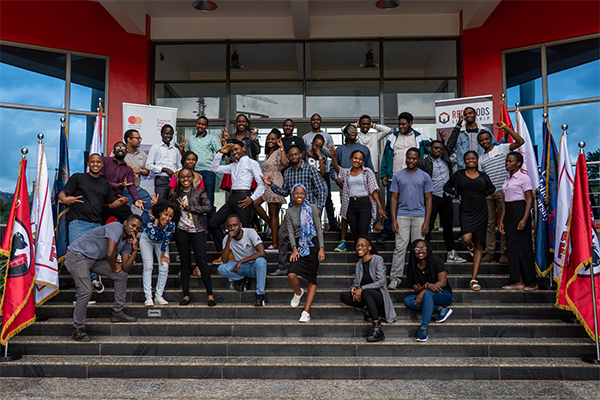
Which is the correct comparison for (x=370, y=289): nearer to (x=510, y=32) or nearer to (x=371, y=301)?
(x=371, y=301)

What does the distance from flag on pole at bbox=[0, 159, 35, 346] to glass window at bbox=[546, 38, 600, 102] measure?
10.3 metres

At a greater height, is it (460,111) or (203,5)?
(203,5)

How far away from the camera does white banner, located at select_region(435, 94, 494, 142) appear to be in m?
9.11

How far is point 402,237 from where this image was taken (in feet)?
21.8

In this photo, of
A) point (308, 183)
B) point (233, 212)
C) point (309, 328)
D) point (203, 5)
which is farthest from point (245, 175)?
point (203, 5)

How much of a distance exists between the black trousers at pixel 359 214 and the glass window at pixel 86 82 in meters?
6.97

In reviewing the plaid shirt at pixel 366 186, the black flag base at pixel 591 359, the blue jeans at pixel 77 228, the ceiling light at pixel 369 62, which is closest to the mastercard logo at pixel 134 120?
the blue jeans at pixel 77 228

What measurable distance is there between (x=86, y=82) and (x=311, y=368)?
889 cm

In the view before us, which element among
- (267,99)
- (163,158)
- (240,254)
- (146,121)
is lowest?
(240,254)

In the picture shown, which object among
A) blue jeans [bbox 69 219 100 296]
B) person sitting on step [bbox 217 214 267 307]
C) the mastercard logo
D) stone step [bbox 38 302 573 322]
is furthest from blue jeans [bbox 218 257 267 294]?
the mastercard logo

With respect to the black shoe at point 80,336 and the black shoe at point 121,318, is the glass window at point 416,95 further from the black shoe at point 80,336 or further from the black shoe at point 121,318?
the black shoe at point 80,336

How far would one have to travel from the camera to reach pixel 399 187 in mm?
6887

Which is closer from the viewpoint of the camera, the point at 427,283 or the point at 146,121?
the point at 427,283

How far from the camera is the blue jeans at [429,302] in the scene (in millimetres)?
5508
